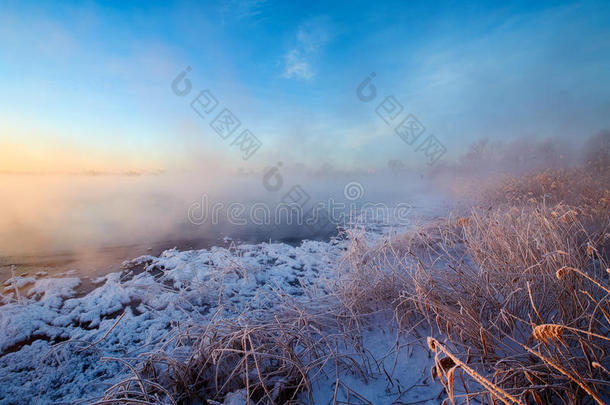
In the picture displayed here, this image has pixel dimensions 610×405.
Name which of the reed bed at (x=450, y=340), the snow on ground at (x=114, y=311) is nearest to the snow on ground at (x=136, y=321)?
the snow on ground at (x=114, y=311)

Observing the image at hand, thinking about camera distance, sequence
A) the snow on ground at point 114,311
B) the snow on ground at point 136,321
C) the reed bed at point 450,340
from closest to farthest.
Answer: the reed bed at point 450,340
the snow on ground at point 136,321
the snow on ground at point 114,311

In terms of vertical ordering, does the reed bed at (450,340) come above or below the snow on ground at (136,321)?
below

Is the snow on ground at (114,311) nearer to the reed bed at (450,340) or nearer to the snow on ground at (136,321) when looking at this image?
the snow on ground at (136,321)

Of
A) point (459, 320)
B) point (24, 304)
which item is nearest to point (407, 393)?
point (459, 320)

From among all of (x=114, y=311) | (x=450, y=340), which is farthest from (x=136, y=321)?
(x=450, y=340)

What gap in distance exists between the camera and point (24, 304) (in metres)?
2.83

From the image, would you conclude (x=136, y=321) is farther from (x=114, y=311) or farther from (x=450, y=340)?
(x=450, y=340)

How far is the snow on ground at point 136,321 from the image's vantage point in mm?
1719

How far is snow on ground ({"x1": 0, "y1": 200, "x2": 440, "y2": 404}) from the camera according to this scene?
172cm

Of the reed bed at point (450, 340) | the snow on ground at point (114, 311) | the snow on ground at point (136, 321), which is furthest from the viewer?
the snow on ground at point (114, 311)

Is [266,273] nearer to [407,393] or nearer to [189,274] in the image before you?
[189,274]

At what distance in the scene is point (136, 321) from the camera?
2701 mm

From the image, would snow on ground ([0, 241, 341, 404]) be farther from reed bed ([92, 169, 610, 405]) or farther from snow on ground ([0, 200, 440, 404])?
reed bed ([92, 169, 610, 405])

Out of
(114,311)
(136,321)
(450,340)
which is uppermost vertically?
(114,311)
